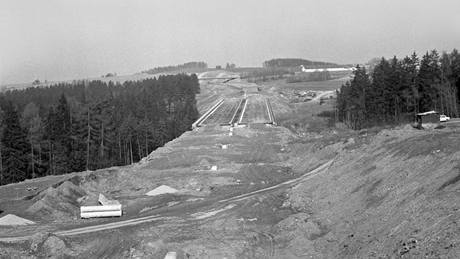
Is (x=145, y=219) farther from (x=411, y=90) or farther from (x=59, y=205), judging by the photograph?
(x=411, y=90)

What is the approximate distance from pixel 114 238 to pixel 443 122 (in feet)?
196

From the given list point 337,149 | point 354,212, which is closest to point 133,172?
point 337,149

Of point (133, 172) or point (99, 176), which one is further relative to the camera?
point (133, 172)

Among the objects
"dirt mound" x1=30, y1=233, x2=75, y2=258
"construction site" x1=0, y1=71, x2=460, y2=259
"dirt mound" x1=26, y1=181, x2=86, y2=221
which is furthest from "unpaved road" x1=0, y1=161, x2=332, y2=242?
"dirt mound" x1=26, y1=181, x2=86, y2=221

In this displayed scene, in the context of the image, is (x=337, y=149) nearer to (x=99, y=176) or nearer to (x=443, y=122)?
(x=443, y=122)

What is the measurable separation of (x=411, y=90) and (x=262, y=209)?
65.1 meters

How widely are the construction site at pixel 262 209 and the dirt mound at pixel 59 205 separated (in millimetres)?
155

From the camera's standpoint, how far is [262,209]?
44969mm

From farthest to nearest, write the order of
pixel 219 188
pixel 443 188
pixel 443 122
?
pixel 443 122
pixel 219 188
pixel 443 188

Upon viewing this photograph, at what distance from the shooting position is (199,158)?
7969cm

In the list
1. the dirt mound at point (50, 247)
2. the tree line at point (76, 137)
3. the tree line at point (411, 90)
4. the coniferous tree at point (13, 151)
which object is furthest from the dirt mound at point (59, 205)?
the tree line at point (411, 90)

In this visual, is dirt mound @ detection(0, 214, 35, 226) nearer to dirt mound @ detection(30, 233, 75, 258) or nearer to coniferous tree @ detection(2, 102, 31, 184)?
dirt mound @ detection(30, 233, 75, 258)

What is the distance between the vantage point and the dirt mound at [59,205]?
47.9 m

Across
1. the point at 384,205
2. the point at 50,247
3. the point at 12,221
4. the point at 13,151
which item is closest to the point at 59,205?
the point at 12,221
